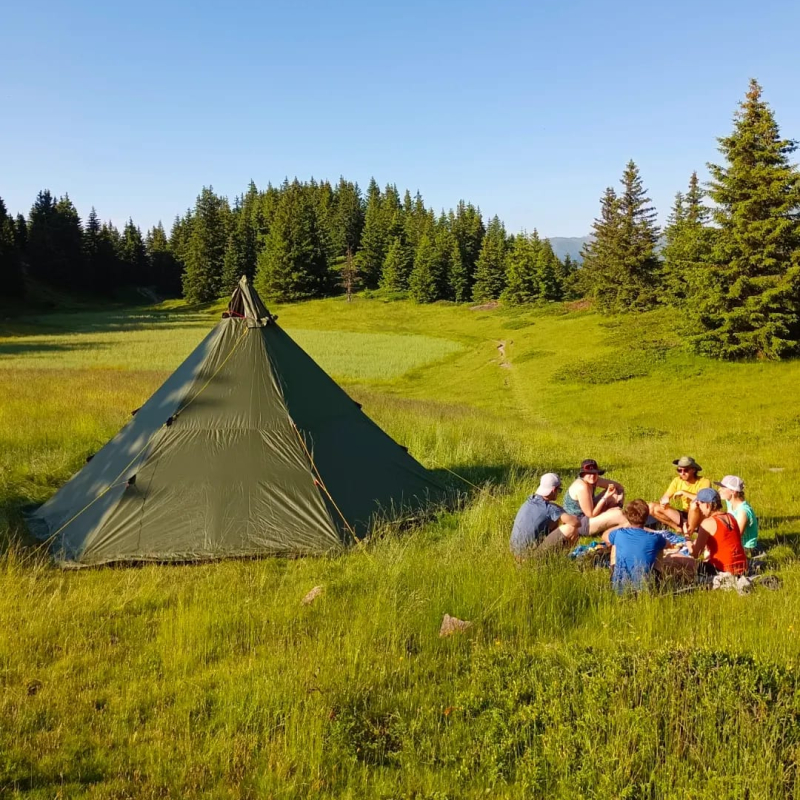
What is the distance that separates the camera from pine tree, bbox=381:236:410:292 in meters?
82.5

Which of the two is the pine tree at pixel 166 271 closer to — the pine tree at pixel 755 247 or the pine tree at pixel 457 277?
the pine tree at pixel 457 277

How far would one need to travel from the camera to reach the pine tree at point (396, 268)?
8250 cm

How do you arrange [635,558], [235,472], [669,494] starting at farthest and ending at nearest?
[669,494]
[235,472]
[635,558]

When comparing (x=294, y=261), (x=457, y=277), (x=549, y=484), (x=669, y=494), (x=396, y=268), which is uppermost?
(x=294, y=261)

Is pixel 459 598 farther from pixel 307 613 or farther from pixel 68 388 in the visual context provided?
pixel 68 388

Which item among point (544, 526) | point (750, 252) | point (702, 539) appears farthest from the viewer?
point (750, 252)

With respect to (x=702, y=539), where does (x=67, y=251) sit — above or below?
above

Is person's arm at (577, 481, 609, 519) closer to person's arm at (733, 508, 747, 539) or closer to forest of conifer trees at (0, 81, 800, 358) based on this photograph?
person's arm at (733, 508, 747, 539)

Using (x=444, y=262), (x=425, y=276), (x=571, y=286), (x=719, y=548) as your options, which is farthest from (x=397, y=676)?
(x=444, y=262)

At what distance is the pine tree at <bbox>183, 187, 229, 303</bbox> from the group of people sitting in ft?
272

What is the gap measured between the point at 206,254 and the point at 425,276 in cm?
3132

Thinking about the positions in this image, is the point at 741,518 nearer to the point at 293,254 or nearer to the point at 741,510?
the point at 741,510

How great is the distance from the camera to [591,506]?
8.09 m

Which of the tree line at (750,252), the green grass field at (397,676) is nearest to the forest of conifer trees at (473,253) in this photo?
the tree line at (750,252)
